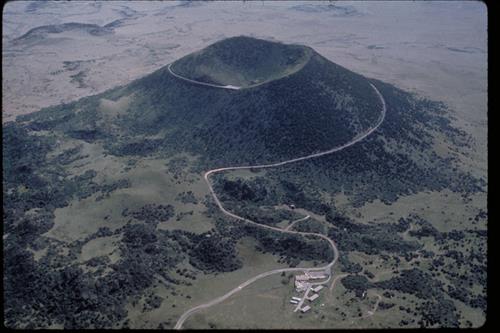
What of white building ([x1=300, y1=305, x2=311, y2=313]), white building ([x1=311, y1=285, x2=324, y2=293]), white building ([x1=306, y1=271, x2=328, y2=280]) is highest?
white building ([x1=300, y1=305, x2=311, y2=313])

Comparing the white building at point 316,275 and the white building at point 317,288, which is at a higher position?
the white building at point 317,288

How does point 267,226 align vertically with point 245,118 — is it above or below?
below

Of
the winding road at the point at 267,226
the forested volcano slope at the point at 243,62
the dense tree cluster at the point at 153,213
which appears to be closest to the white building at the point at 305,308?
the winding road at the point at 267,226

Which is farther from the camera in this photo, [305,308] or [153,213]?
[153,213]

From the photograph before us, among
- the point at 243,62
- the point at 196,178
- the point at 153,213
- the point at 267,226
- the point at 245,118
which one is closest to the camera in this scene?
the point at 267,226

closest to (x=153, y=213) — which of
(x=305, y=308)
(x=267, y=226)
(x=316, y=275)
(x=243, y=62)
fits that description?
(x=267, y=226)

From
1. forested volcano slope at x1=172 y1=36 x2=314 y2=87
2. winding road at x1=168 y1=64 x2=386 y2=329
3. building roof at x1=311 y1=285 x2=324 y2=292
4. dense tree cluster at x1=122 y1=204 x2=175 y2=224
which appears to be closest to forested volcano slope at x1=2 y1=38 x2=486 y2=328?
dense tree cluster at x1=122 y1=204 x2=175 y2=224

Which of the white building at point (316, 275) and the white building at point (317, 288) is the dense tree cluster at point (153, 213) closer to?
the white building at point (316, 275)

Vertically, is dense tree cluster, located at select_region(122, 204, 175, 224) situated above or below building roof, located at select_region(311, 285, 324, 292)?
above

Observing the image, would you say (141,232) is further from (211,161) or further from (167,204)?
(211,161)

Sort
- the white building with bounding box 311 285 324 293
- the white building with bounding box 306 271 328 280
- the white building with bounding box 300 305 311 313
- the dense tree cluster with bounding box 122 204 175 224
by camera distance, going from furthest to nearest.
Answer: the dense tree cluster with bounding box 122 204 175 224
the white building with bounding box 306 271 328 280
the white building with bounding box 311 285 324 293
the white building with bounding box 300 305 311 313

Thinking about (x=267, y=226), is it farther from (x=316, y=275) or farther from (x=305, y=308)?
(x=305, y=308)

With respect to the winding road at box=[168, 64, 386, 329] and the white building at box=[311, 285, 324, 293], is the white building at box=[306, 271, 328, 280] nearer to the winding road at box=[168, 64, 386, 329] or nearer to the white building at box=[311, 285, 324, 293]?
the winding road at box=[168, 64, 386, 329]
